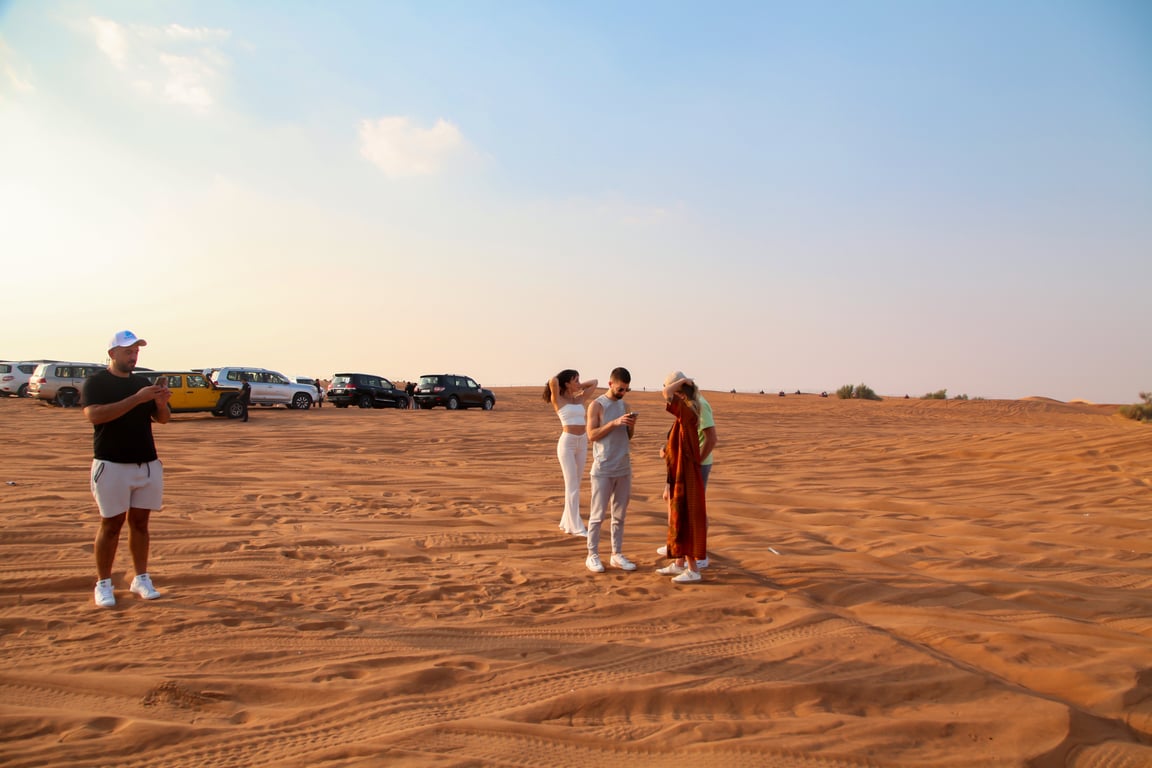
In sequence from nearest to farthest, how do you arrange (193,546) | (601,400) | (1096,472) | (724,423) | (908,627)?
(908,627)
(601,400)
(193,546)
(1096,472)
(724,423)

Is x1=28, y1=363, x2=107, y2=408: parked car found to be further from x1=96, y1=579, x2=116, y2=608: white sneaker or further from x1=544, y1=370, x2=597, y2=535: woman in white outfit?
x1=96, y1=579, x2=116, y2=608: white sneaker

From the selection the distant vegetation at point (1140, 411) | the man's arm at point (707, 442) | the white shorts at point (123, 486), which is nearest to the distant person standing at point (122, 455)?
the white shorts at point (123, 486)

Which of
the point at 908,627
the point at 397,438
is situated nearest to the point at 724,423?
the point at 397,438

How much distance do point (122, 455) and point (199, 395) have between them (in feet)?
64.4

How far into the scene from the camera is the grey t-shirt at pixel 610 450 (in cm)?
628

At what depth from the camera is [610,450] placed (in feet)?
20.6

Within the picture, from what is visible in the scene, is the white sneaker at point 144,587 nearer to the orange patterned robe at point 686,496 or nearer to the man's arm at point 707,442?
the orange patterned robe at point 686,496

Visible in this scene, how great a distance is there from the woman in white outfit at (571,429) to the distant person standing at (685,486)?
1.64 meters

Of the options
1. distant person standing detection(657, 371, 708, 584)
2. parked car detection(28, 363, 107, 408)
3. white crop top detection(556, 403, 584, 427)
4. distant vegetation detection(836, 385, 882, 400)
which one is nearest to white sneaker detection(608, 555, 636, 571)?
distant person standing detection(657, 371, 708, 584)

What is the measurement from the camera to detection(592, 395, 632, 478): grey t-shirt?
628 centimetres

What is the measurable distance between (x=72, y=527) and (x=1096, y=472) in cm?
1422

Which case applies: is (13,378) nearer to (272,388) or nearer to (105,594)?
(272,388)

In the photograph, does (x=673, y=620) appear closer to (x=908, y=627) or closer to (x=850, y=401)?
(x=908, y=627)

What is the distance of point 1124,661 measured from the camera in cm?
464
